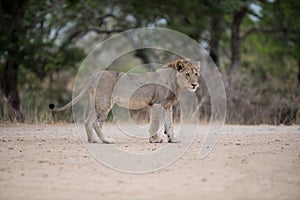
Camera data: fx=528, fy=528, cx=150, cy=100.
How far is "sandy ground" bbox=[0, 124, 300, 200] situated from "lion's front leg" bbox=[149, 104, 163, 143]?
323 mm

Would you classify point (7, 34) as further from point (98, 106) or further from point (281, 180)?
point (281, 180)

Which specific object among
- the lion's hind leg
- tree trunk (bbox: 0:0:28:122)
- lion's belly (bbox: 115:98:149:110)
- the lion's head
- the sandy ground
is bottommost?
the sandy ground

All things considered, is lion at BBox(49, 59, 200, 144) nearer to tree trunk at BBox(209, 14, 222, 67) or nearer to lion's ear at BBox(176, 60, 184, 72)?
lion's ear at BBox(176, 60, 184, 72)

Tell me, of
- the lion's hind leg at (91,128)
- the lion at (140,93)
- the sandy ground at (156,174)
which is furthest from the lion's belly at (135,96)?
the sandy ground at (156,174)

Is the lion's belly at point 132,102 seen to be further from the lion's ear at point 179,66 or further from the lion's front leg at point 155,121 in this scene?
the lion's ear at point 179,66

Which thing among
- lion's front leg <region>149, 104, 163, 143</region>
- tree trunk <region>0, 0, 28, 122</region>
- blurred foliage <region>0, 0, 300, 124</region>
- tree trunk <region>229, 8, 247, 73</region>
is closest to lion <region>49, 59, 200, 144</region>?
lion's front leg <region>149, 104, 163, 143</region>

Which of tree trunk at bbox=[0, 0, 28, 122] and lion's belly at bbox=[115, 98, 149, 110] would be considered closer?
lion's belly at bbox=[115, 98, 149, 110]

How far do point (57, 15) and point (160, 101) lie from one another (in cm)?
1462

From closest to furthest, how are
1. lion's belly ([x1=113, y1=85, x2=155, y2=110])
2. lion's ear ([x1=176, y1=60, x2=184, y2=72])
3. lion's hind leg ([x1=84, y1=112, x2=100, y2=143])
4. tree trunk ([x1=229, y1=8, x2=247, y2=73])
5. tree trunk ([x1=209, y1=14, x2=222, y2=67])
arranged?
lion's hind leg ([x1=84, y1=112, x2=100, y2=143]), lion's belly ([x1=113, y1=85, x2=155, y2=110]), lion's ear ([x1=176, y1=60, x2=184, y2=72]), tree trunk ([x1=229, y1=8, x2=247, y2=73]), tree trunk ([x1=209, y1=14, x2=222, y2=67])

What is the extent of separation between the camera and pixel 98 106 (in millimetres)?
10523

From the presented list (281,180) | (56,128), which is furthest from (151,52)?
(281,180)

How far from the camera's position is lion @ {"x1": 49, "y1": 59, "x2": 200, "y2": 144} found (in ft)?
34.5

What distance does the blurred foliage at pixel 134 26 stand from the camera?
21.9m

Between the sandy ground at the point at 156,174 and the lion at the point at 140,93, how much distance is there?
523 millimetres
